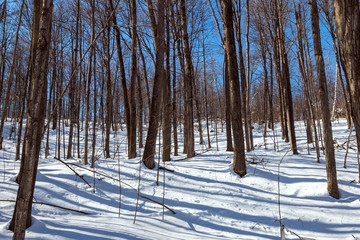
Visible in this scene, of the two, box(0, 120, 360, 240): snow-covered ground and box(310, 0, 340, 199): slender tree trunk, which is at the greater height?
box(310, 0, 340, 199): slender tree trunk

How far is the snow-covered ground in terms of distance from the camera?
272 centimetres

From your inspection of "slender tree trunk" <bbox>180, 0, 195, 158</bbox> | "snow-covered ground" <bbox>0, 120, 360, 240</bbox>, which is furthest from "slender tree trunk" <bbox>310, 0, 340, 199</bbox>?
"slender tree trunk" <bbox>180, 0, 195, 158</bbox>

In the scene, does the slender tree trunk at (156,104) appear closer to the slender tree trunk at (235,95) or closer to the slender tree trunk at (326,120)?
the slender tree trunk at (235,95)

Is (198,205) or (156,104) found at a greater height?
(156,104)

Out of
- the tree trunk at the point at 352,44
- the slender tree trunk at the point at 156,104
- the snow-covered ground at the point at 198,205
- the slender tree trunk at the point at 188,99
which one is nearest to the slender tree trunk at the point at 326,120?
the snow-covered ground at the point at 198,205

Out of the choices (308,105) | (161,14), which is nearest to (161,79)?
(161,14)

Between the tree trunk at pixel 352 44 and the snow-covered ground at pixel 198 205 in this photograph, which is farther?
the snow-covered ground at pixel 198 205

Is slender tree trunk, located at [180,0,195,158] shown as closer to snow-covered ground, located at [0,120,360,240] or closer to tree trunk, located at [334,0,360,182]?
snow-covered ground, located at [0,120,360,240]

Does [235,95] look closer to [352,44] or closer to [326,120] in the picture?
[326,120]

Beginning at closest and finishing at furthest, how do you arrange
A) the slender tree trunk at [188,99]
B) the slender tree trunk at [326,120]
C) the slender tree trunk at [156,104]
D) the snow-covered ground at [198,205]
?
the snow-covered ground at [198,205]
the slender tree trunk at [326,120]
the slender tree trunk at [156,104]
the slender tree trunk at [188,99]

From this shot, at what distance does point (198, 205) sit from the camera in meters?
3.59

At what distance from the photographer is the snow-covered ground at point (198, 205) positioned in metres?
2.72

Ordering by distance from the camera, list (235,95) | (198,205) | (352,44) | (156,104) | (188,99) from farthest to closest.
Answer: (188,99), (156,104), (235,95), (198,205), (352,44)

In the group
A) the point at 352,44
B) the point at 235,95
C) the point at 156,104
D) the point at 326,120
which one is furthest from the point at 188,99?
the point at 352,44
